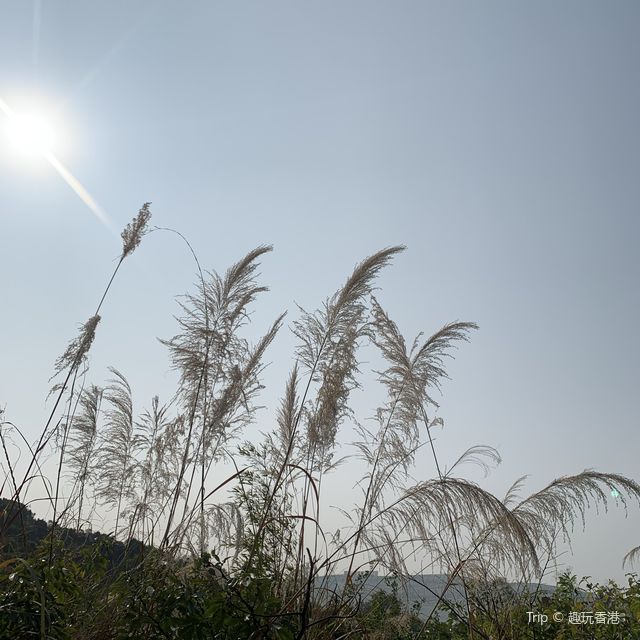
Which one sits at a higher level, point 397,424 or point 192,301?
point 192,301

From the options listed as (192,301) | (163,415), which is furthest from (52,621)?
(163,415)

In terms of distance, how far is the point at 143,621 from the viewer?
1815mm

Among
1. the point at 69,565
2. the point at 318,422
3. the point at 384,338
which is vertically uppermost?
the point at 384,338

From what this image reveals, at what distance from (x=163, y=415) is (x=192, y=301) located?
70.2 inches

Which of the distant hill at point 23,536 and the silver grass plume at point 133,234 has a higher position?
the silver grass plume at point 133,234

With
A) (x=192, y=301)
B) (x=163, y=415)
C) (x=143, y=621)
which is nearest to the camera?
(x=143, y=621)

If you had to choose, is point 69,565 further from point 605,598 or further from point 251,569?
point 605,598

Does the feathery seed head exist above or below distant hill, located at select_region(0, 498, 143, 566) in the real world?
above

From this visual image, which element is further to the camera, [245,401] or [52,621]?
[245,401]

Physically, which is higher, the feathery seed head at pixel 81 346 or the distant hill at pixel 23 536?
the feathery seed head at pixel 81 346

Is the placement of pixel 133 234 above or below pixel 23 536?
above

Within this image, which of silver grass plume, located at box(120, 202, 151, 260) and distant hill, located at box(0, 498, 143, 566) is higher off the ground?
silver grass plume, located at box(120, 202, 151, 260)

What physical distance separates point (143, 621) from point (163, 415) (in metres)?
4.26

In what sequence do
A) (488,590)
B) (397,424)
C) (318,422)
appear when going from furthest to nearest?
1. (397,424)
2. (318,422)
3. (488,590)
